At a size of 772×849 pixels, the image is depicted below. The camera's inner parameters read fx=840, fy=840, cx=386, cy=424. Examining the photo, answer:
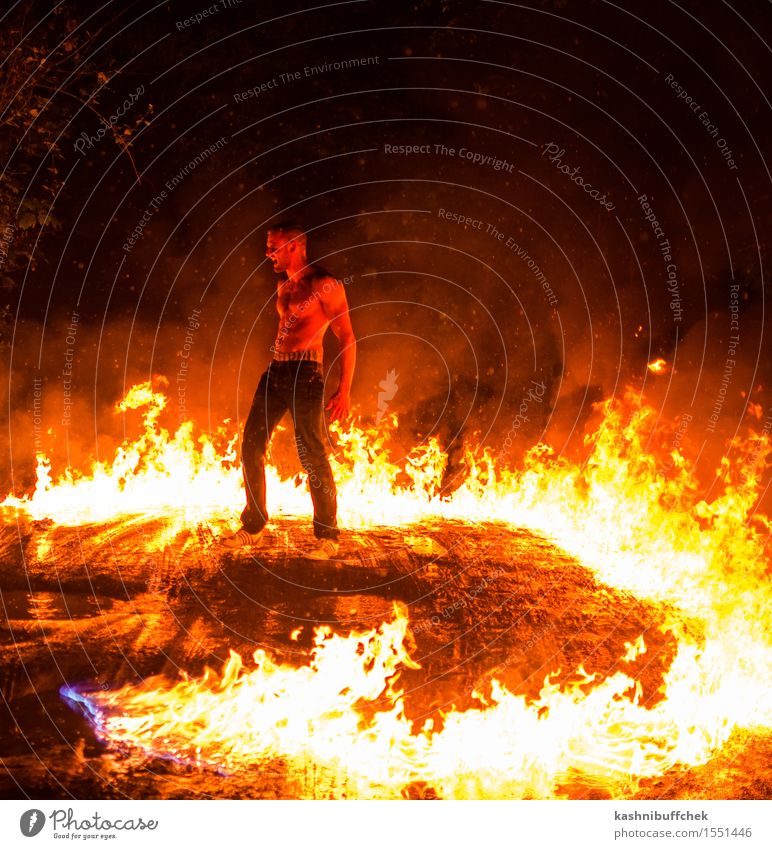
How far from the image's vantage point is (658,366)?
1034cm

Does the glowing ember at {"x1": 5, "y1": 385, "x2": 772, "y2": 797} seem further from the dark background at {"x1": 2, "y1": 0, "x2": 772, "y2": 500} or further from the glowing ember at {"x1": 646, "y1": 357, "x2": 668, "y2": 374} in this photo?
the dark background at {"x1": 2, "y1": 0, "x2": 772, "y2": 500}

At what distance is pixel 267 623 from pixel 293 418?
6.82 ft

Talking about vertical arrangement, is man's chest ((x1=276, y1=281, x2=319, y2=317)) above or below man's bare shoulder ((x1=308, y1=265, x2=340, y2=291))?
below

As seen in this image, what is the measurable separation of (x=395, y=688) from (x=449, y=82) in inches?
325

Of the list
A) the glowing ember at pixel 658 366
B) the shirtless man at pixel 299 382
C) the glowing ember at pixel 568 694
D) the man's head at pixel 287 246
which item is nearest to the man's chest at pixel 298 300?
the shirtless man at pixel 299 382

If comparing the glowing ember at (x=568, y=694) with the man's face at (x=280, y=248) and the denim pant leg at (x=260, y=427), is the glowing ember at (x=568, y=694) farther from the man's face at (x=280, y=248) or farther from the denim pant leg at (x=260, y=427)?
the man's face at (x=280, y=248)

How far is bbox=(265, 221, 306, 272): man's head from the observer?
8.40 metres

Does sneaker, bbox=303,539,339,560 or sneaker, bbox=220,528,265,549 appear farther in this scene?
sneaker, bbox=220,528,265,549

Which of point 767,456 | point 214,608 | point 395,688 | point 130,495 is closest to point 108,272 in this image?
point 130,495

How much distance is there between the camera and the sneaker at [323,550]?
8.32 metres

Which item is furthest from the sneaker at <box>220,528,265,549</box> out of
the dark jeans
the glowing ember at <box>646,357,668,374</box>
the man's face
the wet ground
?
the glowing ember at <box>646,357,668,374</box>

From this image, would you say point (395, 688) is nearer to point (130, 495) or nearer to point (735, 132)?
point (130, 495)

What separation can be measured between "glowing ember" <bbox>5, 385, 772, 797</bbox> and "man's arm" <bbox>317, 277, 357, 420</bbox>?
6.04 feet

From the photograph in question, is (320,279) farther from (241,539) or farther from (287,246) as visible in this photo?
(241,539)
